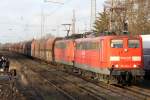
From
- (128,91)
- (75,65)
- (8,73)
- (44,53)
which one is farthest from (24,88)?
(44,53)

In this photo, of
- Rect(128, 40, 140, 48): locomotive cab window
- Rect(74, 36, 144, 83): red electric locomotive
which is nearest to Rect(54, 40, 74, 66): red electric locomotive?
Rect(74, 36, 144, 83): red electric locomotive

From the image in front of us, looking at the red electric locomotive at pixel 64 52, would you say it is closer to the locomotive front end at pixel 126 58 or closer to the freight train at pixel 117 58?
the freight train at pixel 117 58

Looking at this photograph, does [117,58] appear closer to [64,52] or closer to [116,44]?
[116,44]

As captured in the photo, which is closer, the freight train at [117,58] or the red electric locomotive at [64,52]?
the freight train at [117,58]

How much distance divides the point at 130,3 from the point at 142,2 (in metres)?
4.65

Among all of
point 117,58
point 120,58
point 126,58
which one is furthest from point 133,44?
point 117,58

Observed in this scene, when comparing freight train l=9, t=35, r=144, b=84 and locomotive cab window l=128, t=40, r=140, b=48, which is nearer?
freight train l=9, t=35, r=144, b=84

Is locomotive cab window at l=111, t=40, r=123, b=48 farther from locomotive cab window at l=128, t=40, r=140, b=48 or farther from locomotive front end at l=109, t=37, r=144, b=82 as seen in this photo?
locomotive cab window at l=128, t=40, r=140, b=48

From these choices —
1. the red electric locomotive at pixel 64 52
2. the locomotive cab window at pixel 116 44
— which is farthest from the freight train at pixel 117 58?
the red electric locomotive at pixel 64 52

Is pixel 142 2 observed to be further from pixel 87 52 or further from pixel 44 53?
pixel 87 52

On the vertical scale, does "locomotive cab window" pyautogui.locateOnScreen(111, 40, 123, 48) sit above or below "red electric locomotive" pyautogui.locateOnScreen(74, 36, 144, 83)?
above

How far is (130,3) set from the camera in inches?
2645

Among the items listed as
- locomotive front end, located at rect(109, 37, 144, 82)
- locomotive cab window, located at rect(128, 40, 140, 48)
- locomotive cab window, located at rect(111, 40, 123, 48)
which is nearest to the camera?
locomotive front end, located at rect(109, 37, 144, 82)

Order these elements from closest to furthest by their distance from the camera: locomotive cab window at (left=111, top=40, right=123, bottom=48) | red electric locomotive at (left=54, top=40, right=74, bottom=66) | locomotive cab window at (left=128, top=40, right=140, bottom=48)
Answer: locomotive cab window at (left=111, top=40, right=123, bottom=48), locomotive cab window at (left=128, top=40, right=140, bottom=48), red electric locomotive at (left=54, top=40, right=74, bottom=66)
